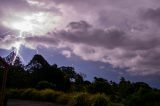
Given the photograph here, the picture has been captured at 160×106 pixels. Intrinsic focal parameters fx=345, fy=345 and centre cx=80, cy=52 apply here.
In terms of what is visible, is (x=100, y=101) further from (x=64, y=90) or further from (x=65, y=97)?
(x=64, y=90)

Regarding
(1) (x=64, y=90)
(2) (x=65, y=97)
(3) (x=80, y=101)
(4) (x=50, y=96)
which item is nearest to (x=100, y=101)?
(3) (x=80, y=101)

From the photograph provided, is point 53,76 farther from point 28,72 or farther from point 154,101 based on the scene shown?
point 154,101

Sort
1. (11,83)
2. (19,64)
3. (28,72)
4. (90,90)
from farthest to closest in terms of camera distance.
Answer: (19,64)
(28,72)
(11,83)
(90,90)

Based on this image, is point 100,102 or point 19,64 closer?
point 100,102

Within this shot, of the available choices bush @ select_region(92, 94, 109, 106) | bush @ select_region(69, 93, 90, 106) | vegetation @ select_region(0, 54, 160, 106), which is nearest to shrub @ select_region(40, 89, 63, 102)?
vegetation @ select_region(0, 54, 160, 106)

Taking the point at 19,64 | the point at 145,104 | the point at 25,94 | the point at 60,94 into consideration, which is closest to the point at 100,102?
the point at 145,104

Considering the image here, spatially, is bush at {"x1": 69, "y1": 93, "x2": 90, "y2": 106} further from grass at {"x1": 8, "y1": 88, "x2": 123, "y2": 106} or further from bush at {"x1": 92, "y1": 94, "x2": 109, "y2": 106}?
bush at {"x1": 92, "y1": 94, "x2": 109, "y2": 106}

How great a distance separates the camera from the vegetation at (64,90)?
22219 mm

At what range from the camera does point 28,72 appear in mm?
42438

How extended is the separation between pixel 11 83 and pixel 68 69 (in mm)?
17233

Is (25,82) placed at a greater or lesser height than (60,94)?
greater

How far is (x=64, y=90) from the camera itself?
124 feet

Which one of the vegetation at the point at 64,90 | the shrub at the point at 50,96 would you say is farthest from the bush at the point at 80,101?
the shrub at the point at 50,96

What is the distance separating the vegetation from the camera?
22219mm
